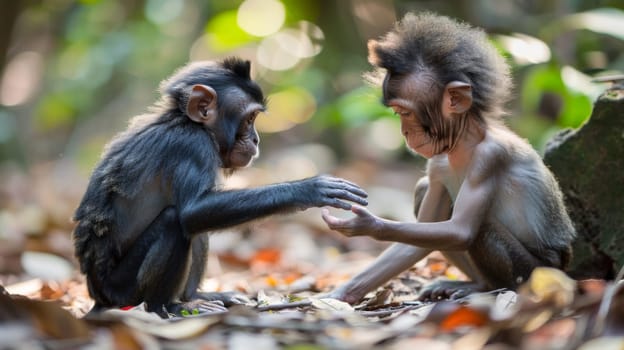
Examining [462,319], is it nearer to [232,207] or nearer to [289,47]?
[232,207]

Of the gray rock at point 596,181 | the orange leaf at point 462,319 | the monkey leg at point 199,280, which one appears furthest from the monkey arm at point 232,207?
the gray rock at point 596,181

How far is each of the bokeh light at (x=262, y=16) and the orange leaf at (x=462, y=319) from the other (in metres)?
12.7

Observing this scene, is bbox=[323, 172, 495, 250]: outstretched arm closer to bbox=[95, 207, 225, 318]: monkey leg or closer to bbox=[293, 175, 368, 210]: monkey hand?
bbox=[293, 175, 368, 210]: monkey hand

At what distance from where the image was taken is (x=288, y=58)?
1925 centimetres

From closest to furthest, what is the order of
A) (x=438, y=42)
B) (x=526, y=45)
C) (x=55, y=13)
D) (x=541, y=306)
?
(x=541, y=306) < (x=438, y=42) < (x=526, y=45) < (x=55, y=13)

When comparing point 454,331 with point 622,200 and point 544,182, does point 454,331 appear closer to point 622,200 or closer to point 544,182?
point 544,182

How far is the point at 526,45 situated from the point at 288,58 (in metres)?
9.33

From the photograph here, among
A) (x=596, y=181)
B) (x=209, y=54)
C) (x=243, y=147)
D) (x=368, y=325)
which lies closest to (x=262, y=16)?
(x=209, y=54)

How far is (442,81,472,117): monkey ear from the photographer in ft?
20.9

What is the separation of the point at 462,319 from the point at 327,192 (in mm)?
2204

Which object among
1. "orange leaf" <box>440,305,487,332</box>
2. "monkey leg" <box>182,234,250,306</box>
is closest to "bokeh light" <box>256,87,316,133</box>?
"monkey leg" <box>182,234,250,306</box>

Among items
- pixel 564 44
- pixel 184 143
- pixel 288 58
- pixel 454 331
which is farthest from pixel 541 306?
pixel 288 58

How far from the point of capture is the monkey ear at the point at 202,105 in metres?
6.84

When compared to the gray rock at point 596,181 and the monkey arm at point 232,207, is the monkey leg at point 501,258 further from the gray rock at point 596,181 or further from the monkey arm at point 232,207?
the monkey arm at point 232,207
